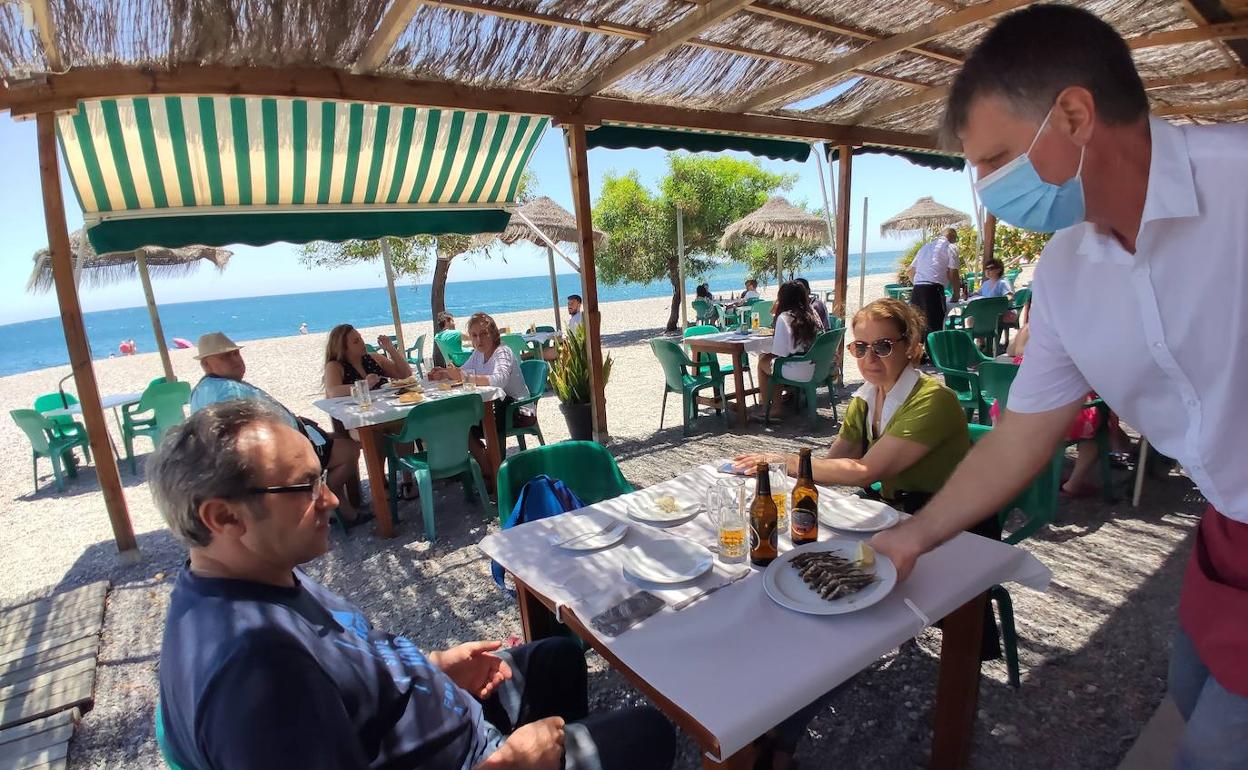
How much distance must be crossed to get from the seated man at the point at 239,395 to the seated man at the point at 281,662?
220 cm

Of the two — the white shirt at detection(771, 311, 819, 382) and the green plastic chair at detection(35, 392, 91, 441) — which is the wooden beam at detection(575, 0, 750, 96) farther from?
the green plastic chair at detection(35, 392, 91, 441)

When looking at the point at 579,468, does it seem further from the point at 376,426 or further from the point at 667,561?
the point at 376,426

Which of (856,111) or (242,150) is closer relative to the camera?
(242,150)

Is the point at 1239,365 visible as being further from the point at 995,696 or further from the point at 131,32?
the point at 131,32

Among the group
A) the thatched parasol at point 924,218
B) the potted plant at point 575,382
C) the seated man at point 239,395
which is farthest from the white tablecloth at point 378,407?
the thatched parasol at point 924,218

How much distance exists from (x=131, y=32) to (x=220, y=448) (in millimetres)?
3367

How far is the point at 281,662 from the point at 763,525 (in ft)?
3.71

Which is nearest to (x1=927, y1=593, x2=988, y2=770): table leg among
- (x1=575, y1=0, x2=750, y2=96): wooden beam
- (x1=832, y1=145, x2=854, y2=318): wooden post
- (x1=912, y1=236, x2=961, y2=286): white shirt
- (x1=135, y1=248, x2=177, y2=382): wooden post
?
(x1=575, y1=0, x2=750, y2=96): wooden beam

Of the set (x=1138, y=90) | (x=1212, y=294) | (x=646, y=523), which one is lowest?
(x=646, y=523)

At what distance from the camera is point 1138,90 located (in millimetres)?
1004

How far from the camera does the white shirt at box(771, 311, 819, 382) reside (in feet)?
18.6

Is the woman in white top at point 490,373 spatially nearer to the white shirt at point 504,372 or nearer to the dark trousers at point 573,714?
the white shirt at point 504,372

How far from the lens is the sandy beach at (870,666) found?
6.67 ft

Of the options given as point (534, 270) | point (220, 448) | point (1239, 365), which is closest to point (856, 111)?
point (1239, 365)
